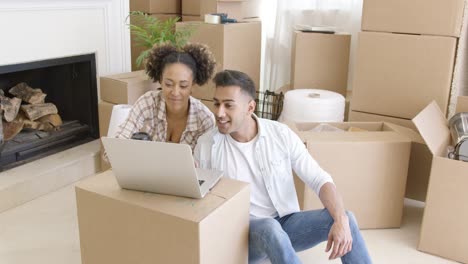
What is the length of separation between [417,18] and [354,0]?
827mm

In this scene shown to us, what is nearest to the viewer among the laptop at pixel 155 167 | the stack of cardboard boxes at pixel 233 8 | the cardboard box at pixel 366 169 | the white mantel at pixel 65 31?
the laptop at pixel 155 167

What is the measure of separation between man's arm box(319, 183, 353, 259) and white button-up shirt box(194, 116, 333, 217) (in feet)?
0.15

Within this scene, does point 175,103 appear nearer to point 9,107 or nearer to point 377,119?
point 377,119

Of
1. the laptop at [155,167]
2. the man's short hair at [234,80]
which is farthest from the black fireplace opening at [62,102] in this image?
the laptop at [155,167]

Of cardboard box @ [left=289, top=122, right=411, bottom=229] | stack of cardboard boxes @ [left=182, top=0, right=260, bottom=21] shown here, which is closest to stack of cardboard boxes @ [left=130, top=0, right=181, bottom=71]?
stack of cardboard boxes @ [left=182, top=0, right=260, bottom=21]

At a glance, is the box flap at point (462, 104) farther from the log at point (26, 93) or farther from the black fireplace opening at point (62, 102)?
the log at point (26, 93)

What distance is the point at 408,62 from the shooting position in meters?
2.36

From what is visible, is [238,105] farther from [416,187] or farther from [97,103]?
[97,103]

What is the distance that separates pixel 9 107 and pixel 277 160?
176 cm

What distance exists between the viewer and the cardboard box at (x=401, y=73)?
229 centimetres

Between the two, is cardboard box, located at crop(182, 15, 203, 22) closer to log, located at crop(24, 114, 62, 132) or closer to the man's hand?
log, located at crop(24, 114, 62, 132)

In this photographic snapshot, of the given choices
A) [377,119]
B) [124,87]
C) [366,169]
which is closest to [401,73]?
[377,119]

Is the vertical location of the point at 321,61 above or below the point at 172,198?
above

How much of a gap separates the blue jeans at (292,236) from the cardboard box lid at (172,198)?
0.55 feet
